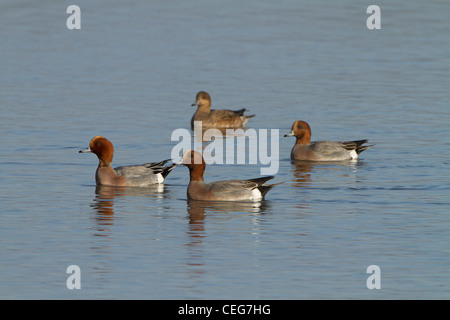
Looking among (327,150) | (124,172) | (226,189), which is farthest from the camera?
(327,150)

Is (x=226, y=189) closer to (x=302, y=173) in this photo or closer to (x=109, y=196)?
(x=109, y=196)

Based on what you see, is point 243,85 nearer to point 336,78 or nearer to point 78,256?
point 336,78

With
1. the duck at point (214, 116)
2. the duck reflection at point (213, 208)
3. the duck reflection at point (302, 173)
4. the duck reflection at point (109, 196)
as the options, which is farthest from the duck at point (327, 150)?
the duck at point (214, 116)

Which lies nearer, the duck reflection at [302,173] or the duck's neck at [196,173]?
the duck's neck at [196,173]

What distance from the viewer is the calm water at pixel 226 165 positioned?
12398 millimetres

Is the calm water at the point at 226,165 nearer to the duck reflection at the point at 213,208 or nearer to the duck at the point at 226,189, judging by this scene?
the duck reflection at the point at 213,208

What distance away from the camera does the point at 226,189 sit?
54.4 feet

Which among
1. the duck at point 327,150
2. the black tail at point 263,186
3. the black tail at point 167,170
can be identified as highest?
the duck at point 327,150

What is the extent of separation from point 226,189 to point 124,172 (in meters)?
2.31

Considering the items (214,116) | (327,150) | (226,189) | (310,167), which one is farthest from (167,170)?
(214,116)

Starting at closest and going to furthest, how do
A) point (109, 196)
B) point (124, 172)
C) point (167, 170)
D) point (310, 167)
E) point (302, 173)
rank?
point (109, 196) < point (124, 172) < point (167, 170) < point (302, 173) < point (310, 167)

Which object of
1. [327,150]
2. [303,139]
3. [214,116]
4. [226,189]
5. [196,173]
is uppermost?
[214,116]

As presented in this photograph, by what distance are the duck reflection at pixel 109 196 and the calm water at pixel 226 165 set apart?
53 mm

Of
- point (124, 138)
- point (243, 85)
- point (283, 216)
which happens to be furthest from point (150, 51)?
point (283, 216)
